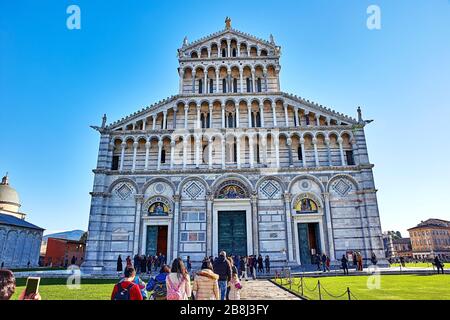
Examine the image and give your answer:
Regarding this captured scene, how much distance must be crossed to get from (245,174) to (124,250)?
1076 cm

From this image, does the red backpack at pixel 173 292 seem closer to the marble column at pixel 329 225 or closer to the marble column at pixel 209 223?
the marble column at pixel 209 223

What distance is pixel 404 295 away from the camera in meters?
9.16

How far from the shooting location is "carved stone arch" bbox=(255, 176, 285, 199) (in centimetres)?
2291

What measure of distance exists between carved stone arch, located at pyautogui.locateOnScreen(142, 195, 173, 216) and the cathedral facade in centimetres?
8

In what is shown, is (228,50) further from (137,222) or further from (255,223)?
(137,222)

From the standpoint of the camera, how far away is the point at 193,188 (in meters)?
23.3

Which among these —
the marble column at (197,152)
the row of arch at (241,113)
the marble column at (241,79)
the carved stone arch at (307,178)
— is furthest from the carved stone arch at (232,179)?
the marble column at (241,79)

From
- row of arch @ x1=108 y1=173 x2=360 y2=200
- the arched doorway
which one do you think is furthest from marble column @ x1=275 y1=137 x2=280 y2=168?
the arched doorway

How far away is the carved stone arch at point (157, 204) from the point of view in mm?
23031

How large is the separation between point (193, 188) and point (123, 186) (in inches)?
222

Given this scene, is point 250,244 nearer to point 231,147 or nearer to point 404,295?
point 231,147

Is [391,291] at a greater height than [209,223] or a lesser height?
lesser

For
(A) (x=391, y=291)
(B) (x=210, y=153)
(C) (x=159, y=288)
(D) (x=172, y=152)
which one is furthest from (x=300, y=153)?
(C) (x=159, y=288)

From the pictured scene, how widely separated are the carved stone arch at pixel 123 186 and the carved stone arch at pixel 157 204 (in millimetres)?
1371
